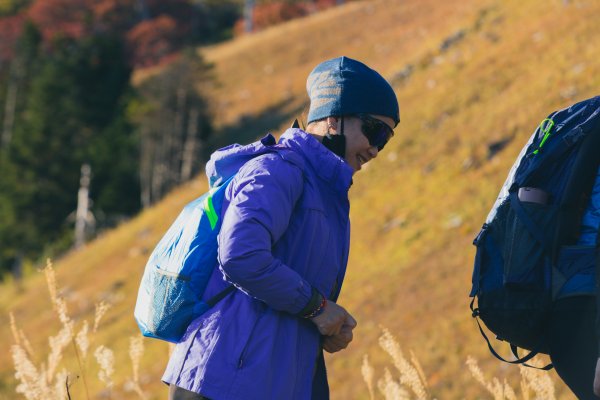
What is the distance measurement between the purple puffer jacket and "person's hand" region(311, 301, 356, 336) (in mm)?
53

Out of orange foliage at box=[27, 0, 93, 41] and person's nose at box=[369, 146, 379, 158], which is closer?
person's nose at box=[369, 146, 379, 158]

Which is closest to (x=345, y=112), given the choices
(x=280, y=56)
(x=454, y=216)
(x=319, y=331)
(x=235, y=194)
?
(x=235, y=194)

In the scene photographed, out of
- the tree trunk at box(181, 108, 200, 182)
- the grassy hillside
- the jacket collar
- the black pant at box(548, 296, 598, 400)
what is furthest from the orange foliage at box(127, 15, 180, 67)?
the black pant at box(548, 296, 598, 400)

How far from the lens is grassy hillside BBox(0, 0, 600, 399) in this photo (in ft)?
37.3

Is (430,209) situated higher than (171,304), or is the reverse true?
(171,304)

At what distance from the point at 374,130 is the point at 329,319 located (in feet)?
2.06

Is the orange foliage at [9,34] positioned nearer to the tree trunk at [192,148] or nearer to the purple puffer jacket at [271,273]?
the tree trunk at [192,148]

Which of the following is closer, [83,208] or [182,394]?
[182,394]

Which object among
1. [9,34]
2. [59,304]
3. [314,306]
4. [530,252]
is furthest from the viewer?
[9,34]

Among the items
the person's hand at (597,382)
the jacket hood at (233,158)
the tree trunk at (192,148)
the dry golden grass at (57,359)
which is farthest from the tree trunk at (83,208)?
the person's hand at (597,382)

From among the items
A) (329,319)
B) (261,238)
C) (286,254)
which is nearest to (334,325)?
(329,319)

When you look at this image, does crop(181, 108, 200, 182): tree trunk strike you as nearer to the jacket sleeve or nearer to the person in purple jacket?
the person in purple jacket

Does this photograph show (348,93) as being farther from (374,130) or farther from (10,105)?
(10,105)

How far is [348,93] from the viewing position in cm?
291
